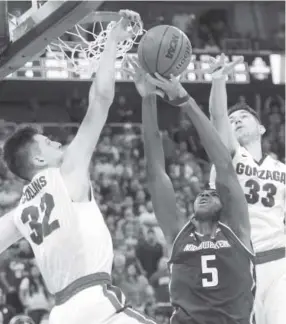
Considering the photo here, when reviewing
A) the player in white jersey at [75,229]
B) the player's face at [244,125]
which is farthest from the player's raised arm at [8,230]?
the player's face at [244,125]

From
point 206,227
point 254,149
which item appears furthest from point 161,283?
point 206,227

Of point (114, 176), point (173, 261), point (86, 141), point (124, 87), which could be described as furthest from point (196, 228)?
point (124, 87)

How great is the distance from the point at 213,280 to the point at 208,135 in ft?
2.91

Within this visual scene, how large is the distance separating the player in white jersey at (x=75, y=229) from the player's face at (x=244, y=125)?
1897 millimetres

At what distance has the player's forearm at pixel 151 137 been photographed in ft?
18.2

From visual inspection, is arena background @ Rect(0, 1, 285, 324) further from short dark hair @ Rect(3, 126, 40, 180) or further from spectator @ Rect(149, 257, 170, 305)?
short dark hair @ Rect(3, 126, 40, 180)

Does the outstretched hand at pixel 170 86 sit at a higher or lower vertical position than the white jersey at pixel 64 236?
higher

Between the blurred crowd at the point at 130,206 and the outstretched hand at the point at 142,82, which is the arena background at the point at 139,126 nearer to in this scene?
the blurred crowd at the point at 130,206

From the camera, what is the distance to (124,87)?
17.4 metres

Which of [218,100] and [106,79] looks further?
[218,100]

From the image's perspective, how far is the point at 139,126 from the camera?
56.9 ft

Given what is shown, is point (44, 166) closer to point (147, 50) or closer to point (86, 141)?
point (86, 141)

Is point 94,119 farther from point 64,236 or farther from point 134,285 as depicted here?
point 134,285

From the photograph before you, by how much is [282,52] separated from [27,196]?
48.3 feet
